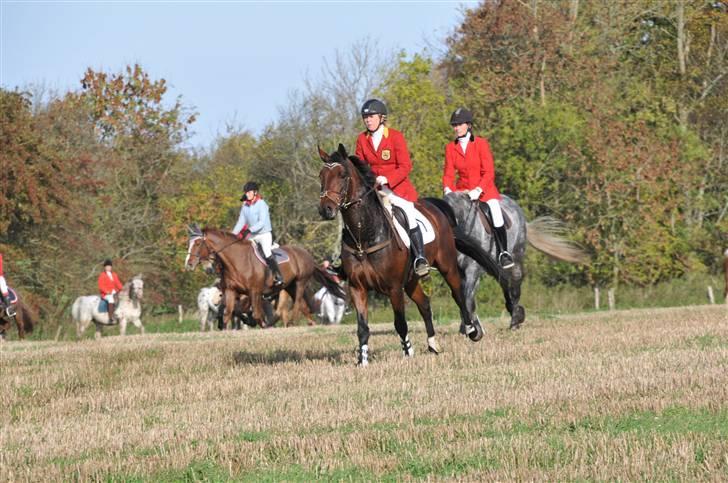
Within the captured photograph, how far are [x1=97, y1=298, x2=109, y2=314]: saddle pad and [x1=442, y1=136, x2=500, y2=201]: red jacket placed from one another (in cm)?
1637

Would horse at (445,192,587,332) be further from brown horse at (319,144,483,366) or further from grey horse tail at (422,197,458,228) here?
brown horse at (319,144,483,366)

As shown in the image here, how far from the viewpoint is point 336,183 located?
38.7 feet

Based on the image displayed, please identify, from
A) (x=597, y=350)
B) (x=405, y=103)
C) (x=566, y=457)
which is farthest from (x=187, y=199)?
(x=566, y=457)

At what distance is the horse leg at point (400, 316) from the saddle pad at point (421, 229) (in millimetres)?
538

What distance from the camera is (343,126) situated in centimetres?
4844

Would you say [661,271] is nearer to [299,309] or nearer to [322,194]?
[299,309]

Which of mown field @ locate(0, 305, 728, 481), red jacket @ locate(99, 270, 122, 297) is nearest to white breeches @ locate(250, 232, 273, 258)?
red jacket @ locate(99, 270, 122, 297)

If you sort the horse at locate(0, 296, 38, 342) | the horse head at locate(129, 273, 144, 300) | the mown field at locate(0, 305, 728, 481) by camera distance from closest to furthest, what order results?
1. the mown field at locate(0, 305, 728, 481)
2. the horse at locate(0, 296, 38, 342)
3. the horse head at locate(129, 273, 144, 300)

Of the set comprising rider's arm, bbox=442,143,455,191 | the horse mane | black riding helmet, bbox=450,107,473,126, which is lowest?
the horse mane

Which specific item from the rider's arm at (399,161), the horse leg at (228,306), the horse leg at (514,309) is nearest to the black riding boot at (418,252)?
the rider's arm at (399,161)

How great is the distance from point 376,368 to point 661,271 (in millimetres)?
31301

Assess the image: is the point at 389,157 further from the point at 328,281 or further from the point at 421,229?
the point at 328,281

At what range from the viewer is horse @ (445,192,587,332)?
14.9 metres

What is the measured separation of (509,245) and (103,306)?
620 inches
